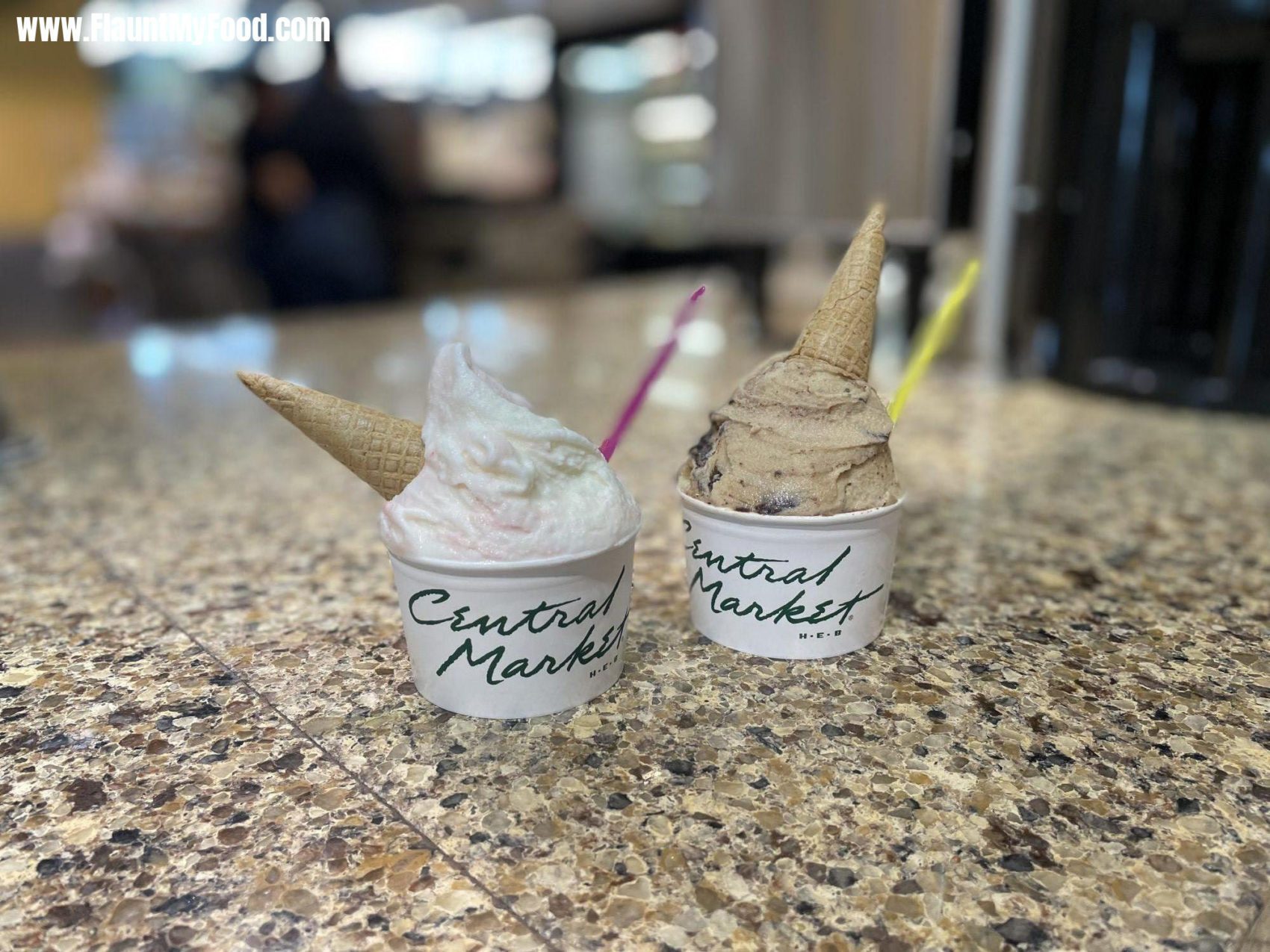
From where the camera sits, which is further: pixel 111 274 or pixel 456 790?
pixel 111 274

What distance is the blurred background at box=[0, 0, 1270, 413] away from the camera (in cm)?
145

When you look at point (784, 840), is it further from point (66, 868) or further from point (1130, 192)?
point (1130, 192)

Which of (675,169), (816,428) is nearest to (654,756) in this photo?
(816,428)

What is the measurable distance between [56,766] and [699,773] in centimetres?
40

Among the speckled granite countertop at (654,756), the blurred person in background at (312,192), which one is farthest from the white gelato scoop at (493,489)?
the blurred person in background at (312,192)

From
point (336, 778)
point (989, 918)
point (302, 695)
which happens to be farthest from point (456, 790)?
point (989, 918)

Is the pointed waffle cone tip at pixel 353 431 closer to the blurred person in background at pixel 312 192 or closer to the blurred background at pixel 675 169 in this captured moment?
the blurred background at pixel 675 169

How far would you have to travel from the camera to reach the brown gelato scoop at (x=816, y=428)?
0.66 metres

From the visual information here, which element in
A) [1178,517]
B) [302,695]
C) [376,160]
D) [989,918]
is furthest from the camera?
[376,160]

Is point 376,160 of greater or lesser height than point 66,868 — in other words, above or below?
above

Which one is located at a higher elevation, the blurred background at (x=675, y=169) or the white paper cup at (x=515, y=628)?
the blurred background at (x=675, y=169)

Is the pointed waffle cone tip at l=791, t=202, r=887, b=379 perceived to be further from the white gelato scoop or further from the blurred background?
the blurred background

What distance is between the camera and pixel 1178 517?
41.9 inches

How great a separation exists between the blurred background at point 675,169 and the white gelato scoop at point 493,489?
668 mm
